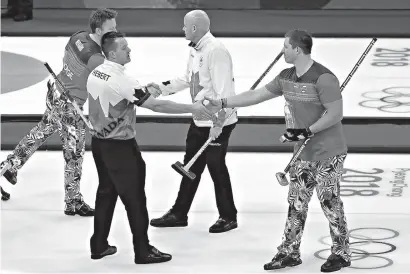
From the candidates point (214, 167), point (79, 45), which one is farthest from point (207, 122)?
point (79, 45)

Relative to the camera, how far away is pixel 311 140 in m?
6.77

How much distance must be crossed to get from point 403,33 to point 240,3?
2.49 metres

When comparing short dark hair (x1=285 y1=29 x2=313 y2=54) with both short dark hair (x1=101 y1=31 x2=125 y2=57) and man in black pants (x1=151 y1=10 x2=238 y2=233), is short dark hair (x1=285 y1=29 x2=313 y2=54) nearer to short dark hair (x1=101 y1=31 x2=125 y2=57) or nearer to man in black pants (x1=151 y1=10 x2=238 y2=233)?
man in black pants (x1=151 y1=10 x2=238 y2=233)

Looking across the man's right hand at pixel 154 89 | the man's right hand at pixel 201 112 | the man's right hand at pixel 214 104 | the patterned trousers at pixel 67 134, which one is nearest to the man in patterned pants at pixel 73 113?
the patterned trousers at pixel 67 134

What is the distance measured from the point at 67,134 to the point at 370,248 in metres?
2.22

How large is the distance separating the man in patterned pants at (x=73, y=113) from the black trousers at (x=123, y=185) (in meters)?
0.87

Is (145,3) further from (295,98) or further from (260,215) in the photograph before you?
(295,98)

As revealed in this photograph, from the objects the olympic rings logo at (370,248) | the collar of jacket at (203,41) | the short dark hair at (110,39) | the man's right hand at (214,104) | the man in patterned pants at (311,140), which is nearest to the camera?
the man in patterned pants at (311,140)

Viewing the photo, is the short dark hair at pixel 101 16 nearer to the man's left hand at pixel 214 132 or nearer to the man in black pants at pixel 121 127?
the man in black pants at pixel 121 127

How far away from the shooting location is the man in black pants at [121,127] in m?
6.88

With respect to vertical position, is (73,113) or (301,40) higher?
(301,40)

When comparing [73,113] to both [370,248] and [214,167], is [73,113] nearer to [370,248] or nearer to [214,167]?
[214,167]

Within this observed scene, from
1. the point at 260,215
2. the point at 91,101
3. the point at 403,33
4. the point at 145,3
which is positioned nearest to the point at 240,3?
the point at 145,3

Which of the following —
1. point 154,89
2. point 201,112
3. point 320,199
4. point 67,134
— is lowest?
point 320,199
